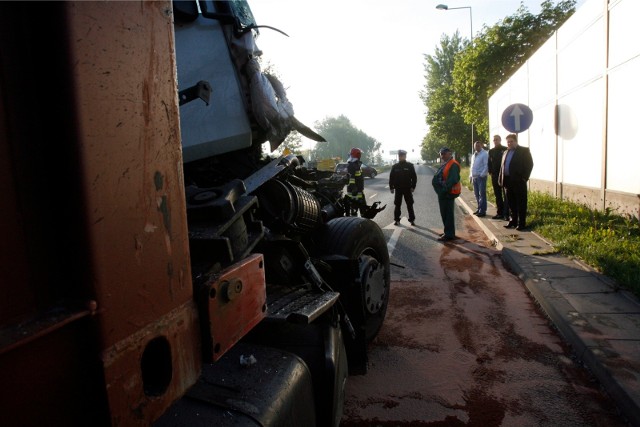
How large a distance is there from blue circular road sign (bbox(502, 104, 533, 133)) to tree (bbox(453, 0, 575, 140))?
47.7ft

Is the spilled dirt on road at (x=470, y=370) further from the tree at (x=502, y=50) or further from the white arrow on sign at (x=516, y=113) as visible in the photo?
the tree at (x=502, y=50)

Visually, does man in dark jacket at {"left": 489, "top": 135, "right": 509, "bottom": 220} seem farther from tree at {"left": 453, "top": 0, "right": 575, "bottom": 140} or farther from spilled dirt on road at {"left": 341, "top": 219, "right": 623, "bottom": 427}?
tree at {"left": 453, "top": 0, "right": 575, "bottom": 140}

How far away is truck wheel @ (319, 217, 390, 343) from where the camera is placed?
9.99 ft

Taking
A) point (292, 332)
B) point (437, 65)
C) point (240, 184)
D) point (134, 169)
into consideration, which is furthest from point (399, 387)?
point (437, 65)

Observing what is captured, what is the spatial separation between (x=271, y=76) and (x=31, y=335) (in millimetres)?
2228

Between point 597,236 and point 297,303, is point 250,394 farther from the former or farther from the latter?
point 597,236

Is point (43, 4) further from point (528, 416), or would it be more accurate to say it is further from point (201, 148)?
point (528, 416)

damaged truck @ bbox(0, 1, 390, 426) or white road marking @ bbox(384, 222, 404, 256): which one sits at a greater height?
damaged truck @ bbox(0, 1, 390, 426)

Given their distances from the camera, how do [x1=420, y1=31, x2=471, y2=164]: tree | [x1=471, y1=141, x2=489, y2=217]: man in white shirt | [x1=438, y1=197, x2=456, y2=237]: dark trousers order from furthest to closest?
[x1=420, y1=31, x2=471, y2=164]: tree, [x1=471, y1=141, x2=489, y2=217]: man in white shirt, [x1=438, y1=197, x2=456, y2=237]: dark trousers

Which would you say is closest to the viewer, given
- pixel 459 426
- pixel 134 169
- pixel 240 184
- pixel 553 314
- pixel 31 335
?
pixel 31 335

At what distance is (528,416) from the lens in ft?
8.93

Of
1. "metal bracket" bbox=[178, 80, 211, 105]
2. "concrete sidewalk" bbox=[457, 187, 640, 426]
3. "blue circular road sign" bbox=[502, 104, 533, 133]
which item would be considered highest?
"blue circular road sign" bbox=[502, 104, 533, 133]

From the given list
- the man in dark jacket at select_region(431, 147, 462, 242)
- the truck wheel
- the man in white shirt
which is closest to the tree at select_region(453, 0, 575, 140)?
the man in white shirt

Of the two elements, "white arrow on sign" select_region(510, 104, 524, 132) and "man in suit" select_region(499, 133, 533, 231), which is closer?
"man in suit" select_region(499, 133, 533, 231)
